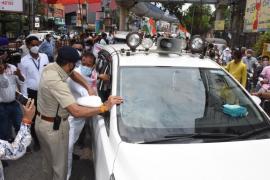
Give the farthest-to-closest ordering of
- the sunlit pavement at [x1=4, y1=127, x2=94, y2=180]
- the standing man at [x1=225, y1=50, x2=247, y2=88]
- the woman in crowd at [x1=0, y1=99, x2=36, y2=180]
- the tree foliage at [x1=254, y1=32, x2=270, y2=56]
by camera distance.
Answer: the tree foliage at [x1=254, y1=32, x2=270, y2=56] < the standing man at [x1=225, y1=50, x2=247, y2=88] < the sunlit pavement at [x1=4, y1=127, x2=94, y2=180] < the woman in crowd at [x1=0, y1=99, x2=36, y2=180]

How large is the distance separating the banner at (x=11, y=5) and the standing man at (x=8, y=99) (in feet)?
22.8

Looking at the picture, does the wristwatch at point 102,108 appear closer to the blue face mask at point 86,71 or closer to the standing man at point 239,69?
the blue face mask at point 86,71

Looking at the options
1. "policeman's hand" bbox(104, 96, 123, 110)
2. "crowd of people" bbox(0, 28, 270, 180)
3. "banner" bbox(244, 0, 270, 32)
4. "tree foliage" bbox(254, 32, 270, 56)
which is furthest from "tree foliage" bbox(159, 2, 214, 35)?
"policeman's hand" bbox(104, 96, 123, 110)

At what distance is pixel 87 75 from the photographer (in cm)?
495

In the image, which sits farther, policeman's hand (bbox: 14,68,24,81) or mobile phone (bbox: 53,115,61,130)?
policeman's hand (bbox: 14,68,24,81)

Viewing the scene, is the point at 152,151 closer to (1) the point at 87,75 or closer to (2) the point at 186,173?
(2) the point at 186,173

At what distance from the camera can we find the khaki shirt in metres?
3.28

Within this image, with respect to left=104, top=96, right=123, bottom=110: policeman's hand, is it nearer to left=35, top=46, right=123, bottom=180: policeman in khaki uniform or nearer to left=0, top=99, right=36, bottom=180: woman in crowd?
left=35, top=46, right=123, bottom=180: policeman in khaki uniform

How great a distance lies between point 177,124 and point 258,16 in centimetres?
1346

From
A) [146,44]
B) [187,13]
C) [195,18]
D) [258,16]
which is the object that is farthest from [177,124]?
[195,18]

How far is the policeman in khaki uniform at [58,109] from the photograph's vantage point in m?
3.25

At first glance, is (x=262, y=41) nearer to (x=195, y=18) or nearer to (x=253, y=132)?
(x=253, y=132)

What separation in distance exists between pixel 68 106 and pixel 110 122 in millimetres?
434

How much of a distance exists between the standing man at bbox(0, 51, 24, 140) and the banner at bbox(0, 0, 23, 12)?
6963 mm
